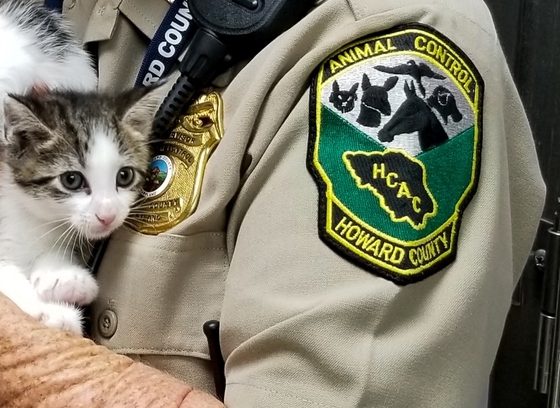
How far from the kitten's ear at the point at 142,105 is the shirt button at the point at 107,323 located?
0.85ft

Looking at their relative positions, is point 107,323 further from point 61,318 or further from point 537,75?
point 537,75

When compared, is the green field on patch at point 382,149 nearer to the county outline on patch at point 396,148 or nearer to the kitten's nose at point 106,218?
the county outline on patch at point 396,148

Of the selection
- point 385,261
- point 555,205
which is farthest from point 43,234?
point 555,205

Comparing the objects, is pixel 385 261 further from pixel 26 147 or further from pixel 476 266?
pixel 26 147

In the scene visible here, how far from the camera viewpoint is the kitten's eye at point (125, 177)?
93 cm

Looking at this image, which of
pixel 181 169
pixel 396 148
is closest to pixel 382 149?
pixel 396 148

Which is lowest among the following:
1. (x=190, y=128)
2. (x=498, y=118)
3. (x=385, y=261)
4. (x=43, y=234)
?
(x=43, y=234)

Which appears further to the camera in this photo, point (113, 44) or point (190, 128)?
point (113, 44)

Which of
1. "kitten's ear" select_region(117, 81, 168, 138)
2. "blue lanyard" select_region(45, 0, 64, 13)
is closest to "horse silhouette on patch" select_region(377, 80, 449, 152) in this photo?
"kitten's ear" select_region(117, 81, 168, 138)

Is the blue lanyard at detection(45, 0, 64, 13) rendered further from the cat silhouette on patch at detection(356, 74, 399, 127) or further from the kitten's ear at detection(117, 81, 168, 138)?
the cat silhouette on patch at detection(356, 74, 399, 127)

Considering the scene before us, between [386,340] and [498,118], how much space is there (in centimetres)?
29

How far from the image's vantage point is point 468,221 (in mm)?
726

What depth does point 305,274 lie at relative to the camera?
70 cm

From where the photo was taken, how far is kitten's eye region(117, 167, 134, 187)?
0.93 metres
